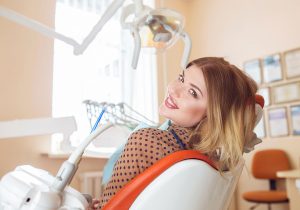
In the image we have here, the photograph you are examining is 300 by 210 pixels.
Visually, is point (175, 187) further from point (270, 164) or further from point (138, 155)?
point (270, 164)

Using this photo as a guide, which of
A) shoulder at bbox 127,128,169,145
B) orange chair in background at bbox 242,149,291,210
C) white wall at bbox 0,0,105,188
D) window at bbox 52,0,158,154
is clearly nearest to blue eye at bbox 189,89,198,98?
shoulder at bbox 127,128,169,145

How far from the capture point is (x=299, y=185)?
1972 mm

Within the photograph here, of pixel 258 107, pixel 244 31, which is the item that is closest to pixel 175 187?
pixel 258 107

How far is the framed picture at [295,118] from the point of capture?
310 cm

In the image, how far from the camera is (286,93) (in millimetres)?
3232

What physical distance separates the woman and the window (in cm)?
165

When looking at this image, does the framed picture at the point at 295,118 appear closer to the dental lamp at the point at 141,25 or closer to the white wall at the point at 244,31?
the white wall at the point at 244,31

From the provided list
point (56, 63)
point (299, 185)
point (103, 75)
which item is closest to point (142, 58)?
point (103, 75)

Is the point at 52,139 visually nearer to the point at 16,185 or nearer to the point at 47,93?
the point at 47,93

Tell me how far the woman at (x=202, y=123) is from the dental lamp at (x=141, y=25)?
30 cm

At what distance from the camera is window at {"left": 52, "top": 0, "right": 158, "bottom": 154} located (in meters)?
2.82

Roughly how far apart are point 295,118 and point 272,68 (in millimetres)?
582

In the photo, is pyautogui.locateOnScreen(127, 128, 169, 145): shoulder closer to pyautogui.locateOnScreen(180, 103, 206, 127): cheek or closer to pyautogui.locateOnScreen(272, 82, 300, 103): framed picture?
pyautogui.locateOnScreen(180, 103, 206, 127): cheek

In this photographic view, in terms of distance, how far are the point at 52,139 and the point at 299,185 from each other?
1.90m
